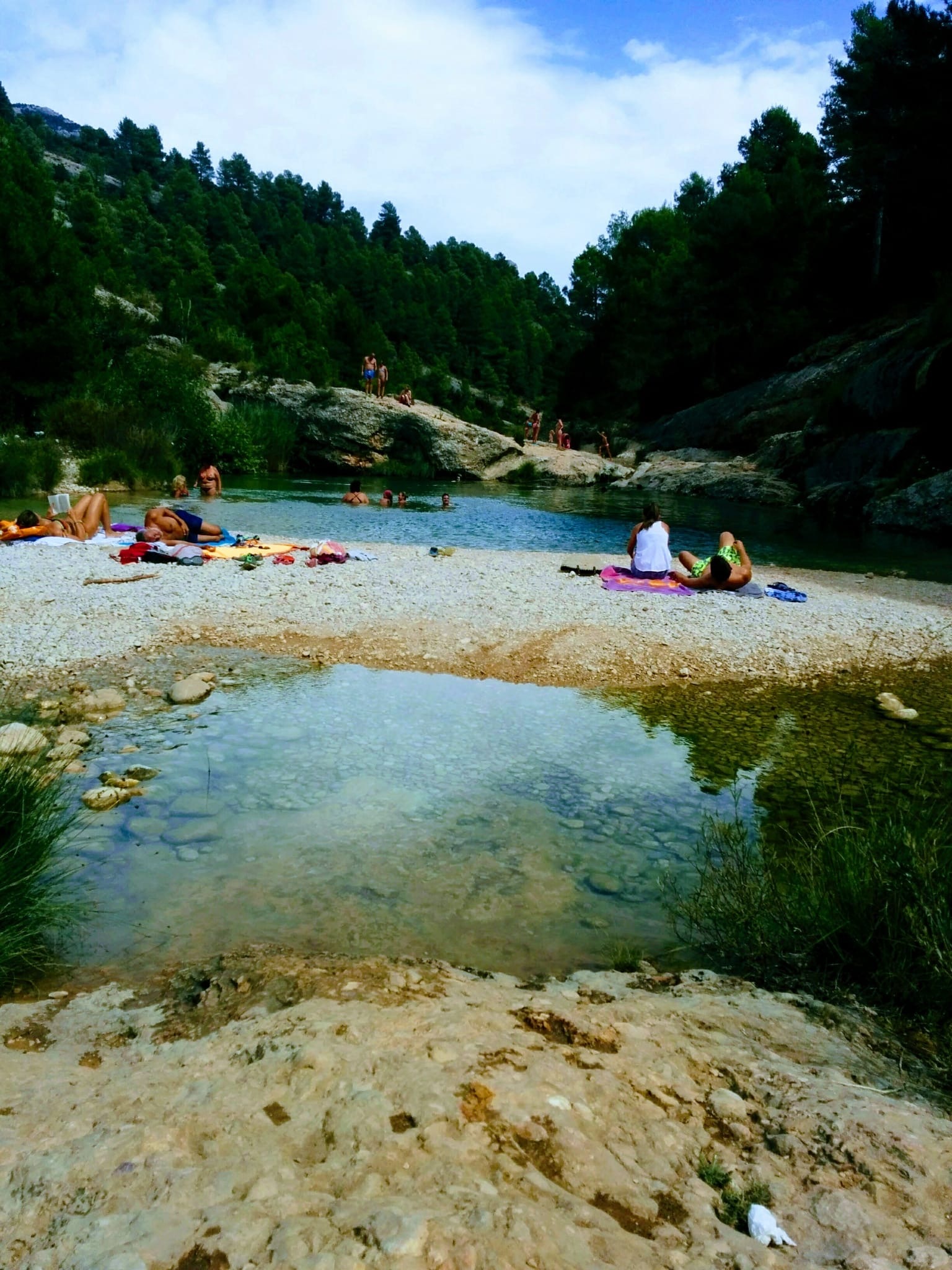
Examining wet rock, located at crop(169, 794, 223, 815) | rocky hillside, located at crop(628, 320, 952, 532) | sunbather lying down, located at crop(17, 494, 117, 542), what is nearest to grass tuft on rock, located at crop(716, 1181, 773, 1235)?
wet rock, located at crop(169, 794, 223, 815)

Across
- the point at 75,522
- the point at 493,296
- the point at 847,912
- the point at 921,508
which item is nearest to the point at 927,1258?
the point at 847,912

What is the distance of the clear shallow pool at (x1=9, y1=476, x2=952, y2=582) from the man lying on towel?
3488 mm

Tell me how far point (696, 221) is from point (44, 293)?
40645mm

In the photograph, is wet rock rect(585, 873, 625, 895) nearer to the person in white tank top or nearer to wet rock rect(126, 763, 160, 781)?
wet rock rect(126, 763, 160, 781)

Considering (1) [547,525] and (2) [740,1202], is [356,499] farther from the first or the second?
(2) [740,1202]

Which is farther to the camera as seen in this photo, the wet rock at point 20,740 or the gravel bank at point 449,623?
the gravel bank at point 449,623

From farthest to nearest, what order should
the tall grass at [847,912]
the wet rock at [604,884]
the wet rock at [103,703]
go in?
the wet rock at [103,703], the wet rock at [604,884], the tall grass at [847,912]

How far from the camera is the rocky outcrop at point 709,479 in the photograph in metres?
35.2

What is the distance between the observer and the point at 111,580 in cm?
1165

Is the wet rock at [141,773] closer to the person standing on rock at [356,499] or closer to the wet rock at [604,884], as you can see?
the wet rock at [604,884]

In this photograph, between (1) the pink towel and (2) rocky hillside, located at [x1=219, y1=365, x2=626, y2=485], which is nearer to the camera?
(1) the pink towel

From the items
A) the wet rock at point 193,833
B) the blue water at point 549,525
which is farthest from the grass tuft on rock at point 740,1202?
the blue water at point 549,525

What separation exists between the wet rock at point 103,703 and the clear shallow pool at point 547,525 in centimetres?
1150

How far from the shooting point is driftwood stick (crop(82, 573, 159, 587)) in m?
11.4
